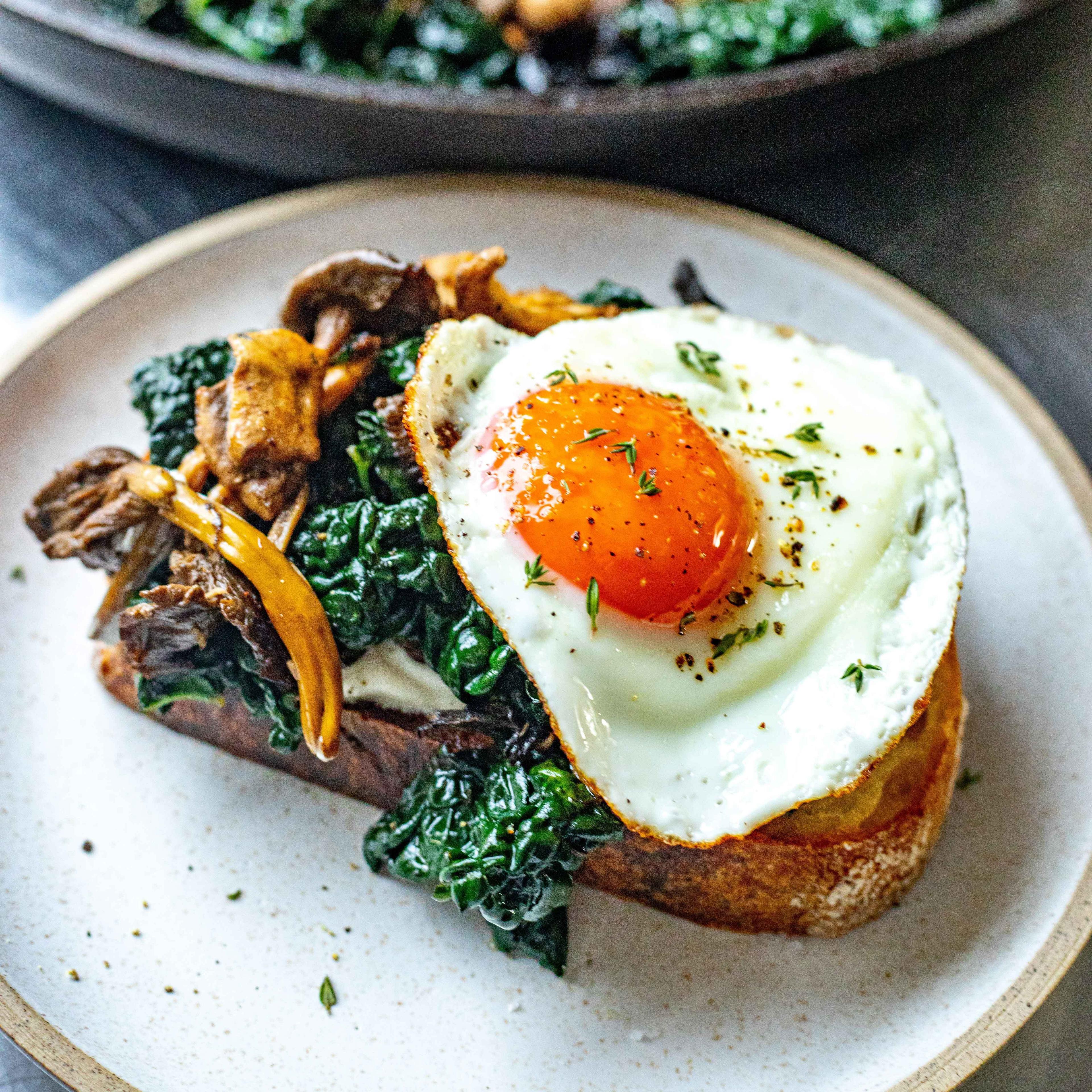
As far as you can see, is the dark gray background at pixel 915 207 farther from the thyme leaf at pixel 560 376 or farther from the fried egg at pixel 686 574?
the thyme leaf at pixel 560 376

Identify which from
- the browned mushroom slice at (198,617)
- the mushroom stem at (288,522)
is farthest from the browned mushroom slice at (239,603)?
the mushroom stem at (288,522)

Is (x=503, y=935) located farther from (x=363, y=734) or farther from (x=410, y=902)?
(x=363, y=734)

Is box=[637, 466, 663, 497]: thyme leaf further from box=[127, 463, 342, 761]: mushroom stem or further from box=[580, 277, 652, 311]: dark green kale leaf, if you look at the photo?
box=[580, 277, 652, 311]: dark green kale leaf

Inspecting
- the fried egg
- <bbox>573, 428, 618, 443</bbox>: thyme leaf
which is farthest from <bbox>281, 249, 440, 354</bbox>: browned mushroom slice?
<bbox>573, 428, 618, 443</bbox>: thyme leaf

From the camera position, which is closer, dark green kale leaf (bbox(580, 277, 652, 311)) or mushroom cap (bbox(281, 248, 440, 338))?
mushroom cap (bbox(281, 248, 440, 338))

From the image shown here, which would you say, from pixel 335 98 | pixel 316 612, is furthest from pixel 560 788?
pixel 335 98
